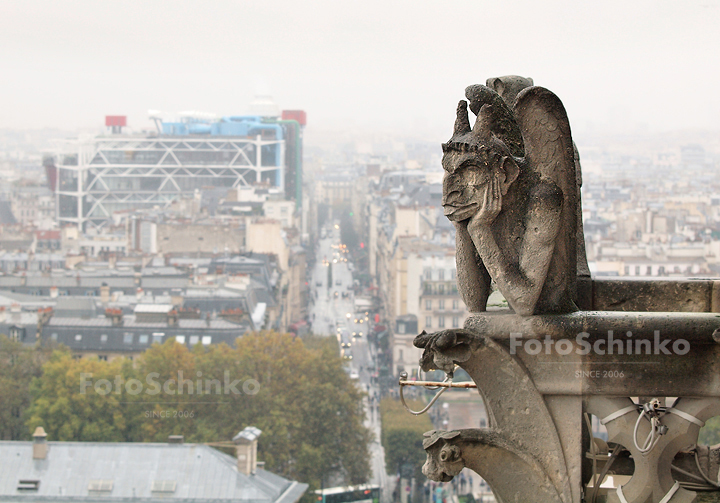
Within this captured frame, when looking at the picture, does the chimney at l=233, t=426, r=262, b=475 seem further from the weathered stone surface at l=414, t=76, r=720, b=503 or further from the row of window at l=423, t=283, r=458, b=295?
the row of window at l=423, t=283, r=458, b=295

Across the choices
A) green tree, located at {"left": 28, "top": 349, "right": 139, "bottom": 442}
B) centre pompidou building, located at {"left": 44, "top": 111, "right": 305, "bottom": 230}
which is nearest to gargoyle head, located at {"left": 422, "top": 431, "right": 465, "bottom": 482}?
green tree, located at {"left": 28, "top": 349, "right": 139, "bottom": 442}

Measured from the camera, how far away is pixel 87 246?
110m

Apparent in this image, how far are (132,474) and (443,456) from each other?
35.6 meters

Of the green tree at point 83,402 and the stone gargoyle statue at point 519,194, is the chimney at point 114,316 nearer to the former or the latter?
the green tree at point 83,402

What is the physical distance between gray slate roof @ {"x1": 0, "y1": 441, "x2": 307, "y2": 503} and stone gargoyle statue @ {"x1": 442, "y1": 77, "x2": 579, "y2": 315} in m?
34.0

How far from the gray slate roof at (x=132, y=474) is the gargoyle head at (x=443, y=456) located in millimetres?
33918

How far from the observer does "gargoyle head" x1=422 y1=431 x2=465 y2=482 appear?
5.64 meters

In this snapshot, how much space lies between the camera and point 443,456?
5645mm

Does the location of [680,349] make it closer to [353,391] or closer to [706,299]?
[706,299]

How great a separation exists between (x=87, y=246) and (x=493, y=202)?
107370 mm

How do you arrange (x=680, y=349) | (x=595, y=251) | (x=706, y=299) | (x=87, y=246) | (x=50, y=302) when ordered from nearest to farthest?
(x=680, y=349)
(x=706, y=299)
(x=50, y=302)
(x=595, y=251)
(x=87, y=246)

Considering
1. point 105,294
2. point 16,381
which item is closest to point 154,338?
point 16,381

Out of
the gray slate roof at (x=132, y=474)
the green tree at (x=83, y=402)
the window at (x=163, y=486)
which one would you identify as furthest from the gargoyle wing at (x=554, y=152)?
the green tree at (x=83, y=402)

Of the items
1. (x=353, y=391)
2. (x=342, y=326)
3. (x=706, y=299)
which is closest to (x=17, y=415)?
(x=353, y=391)
